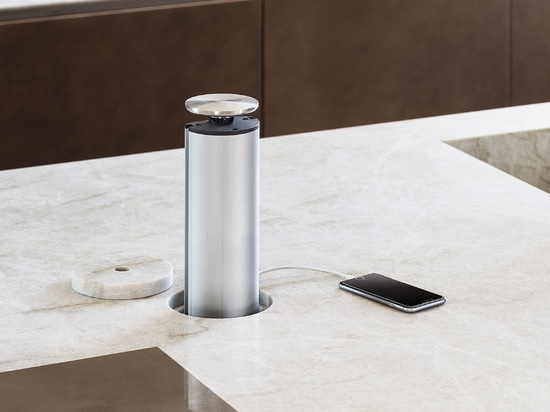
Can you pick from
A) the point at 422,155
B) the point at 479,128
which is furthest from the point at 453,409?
the point at 479,128

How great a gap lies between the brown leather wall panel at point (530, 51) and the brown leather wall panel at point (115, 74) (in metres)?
0.88

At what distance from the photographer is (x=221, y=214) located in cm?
124

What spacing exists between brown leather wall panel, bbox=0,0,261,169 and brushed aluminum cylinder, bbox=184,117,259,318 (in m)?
1.79

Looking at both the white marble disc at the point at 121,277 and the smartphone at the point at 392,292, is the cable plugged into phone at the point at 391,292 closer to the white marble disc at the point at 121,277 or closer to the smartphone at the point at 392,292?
the smartphone at the point at 392,292

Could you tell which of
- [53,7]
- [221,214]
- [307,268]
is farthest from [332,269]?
[53,7]

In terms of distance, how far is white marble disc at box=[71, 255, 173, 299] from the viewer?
1.31 metres

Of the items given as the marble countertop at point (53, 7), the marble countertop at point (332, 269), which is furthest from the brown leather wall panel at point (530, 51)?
the marble countertop at point (332, 269)

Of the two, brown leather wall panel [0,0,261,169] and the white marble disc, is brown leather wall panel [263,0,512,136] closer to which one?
brown leather wall panel [0,0,261,169]

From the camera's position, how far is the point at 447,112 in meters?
3.54

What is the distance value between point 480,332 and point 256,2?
82.1 inches

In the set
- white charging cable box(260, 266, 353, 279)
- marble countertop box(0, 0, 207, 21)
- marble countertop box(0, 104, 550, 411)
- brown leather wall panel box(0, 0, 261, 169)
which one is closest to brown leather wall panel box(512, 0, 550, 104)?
brown leather wall panel box(0, 0, 261, 169)

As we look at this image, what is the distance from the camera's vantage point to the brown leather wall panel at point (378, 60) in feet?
10.7

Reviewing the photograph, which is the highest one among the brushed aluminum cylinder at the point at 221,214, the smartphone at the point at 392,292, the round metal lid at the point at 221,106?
the round metal lid at the point at 221,106

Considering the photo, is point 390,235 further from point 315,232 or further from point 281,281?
point 281,281
